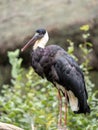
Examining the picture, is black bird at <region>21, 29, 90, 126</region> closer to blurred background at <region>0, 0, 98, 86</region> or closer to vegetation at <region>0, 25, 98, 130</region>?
vegetation at <region>0, 25, 98, 130</region>

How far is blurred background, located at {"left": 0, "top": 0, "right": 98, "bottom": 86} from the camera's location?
9141mm

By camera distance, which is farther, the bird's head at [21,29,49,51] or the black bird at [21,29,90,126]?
the bird's head at [21,29,49,51]

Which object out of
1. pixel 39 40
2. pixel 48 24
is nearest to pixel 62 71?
pixel 39 40

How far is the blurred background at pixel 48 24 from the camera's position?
9133mm

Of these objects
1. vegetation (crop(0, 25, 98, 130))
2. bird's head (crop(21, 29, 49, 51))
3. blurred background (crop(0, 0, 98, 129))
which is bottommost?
vegetation (crop(0, 25, 98, 130))

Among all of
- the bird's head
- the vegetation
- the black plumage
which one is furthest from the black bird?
the vegetation

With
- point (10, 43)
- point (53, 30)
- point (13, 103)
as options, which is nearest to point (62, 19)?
point (53, 30)

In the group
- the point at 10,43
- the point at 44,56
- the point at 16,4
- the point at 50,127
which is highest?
the point at 16,4

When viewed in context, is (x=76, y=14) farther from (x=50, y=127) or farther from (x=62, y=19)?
(x=50, y=127)

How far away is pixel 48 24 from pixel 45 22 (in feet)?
0.19

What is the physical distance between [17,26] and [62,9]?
0.66 m

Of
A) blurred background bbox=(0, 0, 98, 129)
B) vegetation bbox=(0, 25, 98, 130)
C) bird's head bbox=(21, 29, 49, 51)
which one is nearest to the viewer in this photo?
bird's head bbox=(21, 29, 49, 51)

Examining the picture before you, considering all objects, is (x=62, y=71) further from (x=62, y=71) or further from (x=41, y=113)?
(x=41, y=113)

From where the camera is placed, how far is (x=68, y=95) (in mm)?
6863
